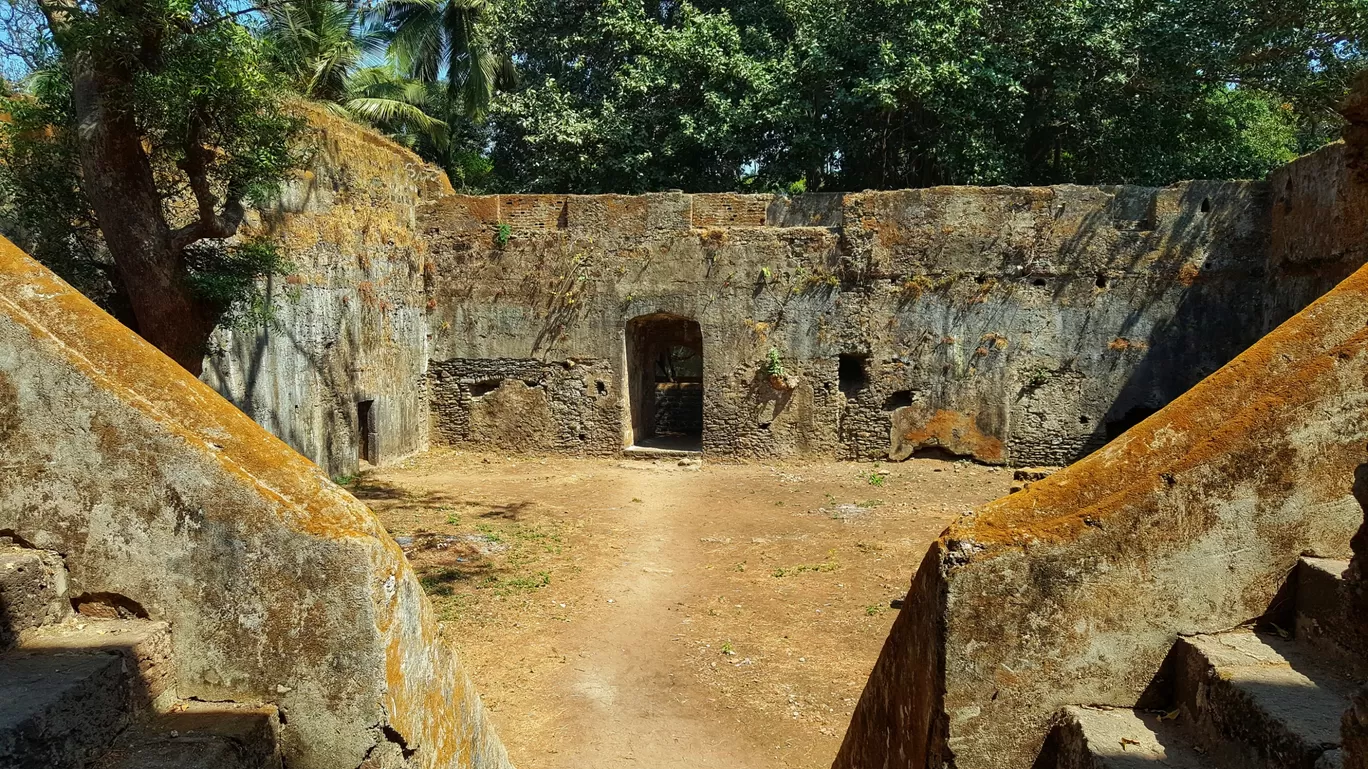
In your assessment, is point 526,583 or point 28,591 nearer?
point 28,591

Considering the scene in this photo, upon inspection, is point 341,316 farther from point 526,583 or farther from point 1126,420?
point 1126,420

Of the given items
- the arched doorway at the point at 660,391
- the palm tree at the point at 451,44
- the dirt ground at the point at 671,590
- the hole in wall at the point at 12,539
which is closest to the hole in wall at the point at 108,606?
the hole in wall at the point at 12,539

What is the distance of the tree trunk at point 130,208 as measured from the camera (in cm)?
656

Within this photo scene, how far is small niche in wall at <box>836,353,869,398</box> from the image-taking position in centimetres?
1348

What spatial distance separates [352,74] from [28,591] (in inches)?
936

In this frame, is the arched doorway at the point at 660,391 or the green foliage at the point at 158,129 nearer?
the green foliage at the point at 158,129

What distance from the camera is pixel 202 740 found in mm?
2539

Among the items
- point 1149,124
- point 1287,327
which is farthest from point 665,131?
point 1287,327

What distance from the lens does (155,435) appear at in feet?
9.14

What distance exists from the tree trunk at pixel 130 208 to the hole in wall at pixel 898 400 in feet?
31.5

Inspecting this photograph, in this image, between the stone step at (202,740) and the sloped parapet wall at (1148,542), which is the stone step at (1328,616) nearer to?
the sloped parapet wall at (1148,542)

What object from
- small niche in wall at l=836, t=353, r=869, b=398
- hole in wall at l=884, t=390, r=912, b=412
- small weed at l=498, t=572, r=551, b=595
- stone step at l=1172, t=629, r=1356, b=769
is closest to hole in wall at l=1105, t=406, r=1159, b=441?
hole in wall at l=884, t=390, r=912, b=412

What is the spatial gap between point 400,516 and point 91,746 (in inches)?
301

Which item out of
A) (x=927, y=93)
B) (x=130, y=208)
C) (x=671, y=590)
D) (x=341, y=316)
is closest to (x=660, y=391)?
(x=927, y=93)
